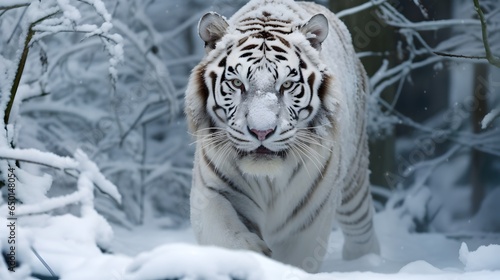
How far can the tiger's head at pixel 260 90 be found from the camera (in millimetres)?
2857

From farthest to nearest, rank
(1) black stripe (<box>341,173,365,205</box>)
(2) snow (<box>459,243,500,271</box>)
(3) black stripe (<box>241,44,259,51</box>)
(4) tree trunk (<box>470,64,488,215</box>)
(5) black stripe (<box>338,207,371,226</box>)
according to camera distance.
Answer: (4) tree trunk (<box>470,64,488,215</box>), (5) black stripe (<box>338,207,371,226</box>), (1) black stripe (<box>341,173,365,205</box>), (3) black stripe (<box>241,44,259,51</box>), (2) snow (<box>459,243,500,271</box>)

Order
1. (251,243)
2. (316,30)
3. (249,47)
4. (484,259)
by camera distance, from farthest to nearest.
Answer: (316,30) < (249,47) < (251,243) < (484,259)

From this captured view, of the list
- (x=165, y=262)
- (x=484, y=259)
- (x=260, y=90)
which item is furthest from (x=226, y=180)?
(x=165, y=262)

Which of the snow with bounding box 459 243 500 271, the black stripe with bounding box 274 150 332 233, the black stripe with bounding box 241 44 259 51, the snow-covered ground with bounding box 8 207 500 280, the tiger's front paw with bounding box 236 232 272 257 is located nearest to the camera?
the snow-covered ground with bounding box 8 207 500 280

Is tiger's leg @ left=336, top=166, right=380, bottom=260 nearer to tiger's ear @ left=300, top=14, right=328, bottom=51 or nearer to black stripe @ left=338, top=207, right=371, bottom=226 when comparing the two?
black stripe @ left=338, top=207, right=371, bottom=226

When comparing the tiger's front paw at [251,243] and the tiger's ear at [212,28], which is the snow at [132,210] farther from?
the tiger's front paw at [251,243]

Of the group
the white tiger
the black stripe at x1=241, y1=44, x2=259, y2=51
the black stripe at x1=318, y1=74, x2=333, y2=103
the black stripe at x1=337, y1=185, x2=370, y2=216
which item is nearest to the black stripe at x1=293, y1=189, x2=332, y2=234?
the white tiger

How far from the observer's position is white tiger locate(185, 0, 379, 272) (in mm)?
2914

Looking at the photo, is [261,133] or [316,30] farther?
[316,30]

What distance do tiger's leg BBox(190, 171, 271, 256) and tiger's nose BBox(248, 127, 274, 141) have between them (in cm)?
39

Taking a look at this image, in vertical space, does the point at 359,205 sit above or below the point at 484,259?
below

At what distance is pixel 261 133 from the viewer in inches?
110

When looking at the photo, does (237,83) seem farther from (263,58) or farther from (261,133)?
(261,133)

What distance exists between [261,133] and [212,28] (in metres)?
0.61
